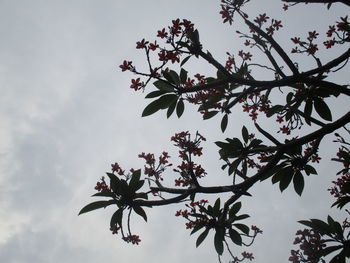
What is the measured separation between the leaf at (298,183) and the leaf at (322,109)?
2.48 feet

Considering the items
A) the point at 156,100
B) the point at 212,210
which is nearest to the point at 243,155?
the point at 212,210

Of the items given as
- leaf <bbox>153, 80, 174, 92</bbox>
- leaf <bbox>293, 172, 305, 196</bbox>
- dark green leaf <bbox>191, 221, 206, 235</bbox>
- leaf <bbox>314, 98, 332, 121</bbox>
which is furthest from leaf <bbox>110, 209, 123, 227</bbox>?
leaf <bbox>314, 98, 332, 121</bbox>

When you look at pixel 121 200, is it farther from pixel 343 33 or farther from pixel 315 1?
pixel 343 33

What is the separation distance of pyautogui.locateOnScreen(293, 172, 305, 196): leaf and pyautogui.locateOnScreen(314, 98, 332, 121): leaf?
755mm

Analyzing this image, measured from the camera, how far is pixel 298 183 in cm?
355

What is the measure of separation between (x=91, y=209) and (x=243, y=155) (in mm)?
1879

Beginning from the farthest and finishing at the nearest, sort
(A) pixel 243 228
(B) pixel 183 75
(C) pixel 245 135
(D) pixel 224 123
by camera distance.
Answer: (D) pixel 224 123
(C) pixel 245 135
(A) pixel 243 228
(B) pixel 183 75

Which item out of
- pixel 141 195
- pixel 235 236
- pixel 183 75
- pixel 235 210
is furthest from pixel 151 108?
pixel 235 236

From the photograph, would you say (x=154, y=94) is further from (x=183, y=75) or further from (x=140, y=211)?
(x=140, y=211)

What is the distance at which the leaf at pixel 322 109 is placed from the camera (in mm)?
3498

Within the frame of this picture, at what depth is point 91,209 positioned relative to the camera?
3.01 metres

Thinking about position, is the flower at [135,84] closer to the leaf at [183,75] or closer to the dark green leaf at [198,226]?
the leaf at [183,75]

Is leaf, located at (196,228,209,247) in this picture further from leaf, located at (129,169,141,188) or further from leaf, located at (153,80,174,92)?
leaf, located at (153,80,174,92)

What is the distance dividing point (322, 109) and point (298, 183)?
95cm
